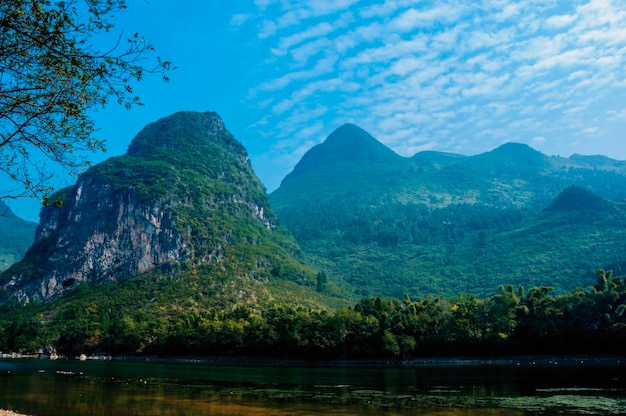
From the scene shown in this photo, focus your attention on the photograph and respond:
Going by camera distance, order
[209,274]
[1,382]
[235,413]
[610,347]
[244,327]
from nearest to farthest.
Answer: [235,413]
[1,382]
[610,347]
[244,327]
[209,274]

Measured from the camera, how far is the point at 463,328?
93500 mm

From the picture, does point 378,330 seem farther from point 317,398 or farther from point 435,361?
point 317,398

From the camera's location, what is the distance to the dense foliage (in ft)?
289

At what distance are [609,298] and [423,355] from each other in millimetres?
35009

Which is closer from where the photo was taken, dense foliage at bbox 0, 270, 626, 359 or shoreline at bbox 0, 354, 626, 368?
shoreline at bbox 0, 354, 626, 368

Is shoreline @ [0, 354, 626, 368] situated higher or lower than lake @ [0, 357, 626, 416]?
lower

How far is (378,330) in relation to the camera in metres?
98.6

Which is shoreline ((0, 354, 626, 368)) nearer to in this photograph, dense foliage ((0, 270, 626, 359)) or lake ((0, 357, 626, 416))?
dense foliage ((0, 270, 626, 359))

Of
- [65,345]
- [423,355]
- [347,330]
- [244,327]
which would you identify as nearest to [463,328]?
[423,355]

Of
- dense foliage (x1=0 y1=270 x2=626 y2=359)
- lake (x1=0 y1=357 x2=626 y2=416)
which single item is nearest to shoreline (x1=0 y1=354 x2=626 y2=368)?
dense foliage (x1=0 y1=270 x2=626 y2=359)

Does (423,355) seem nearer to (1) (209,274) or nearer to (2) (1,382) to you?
(2) (1,382)

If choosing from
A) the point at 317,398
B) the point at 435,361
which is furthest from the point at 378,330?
the point at 317,398

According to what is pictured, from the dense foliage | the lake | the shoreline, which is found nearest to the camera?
the lake

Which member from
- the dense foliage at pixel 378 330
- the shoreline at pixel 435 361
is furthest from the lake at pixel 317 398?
the dense foliage at pixel 378 330
